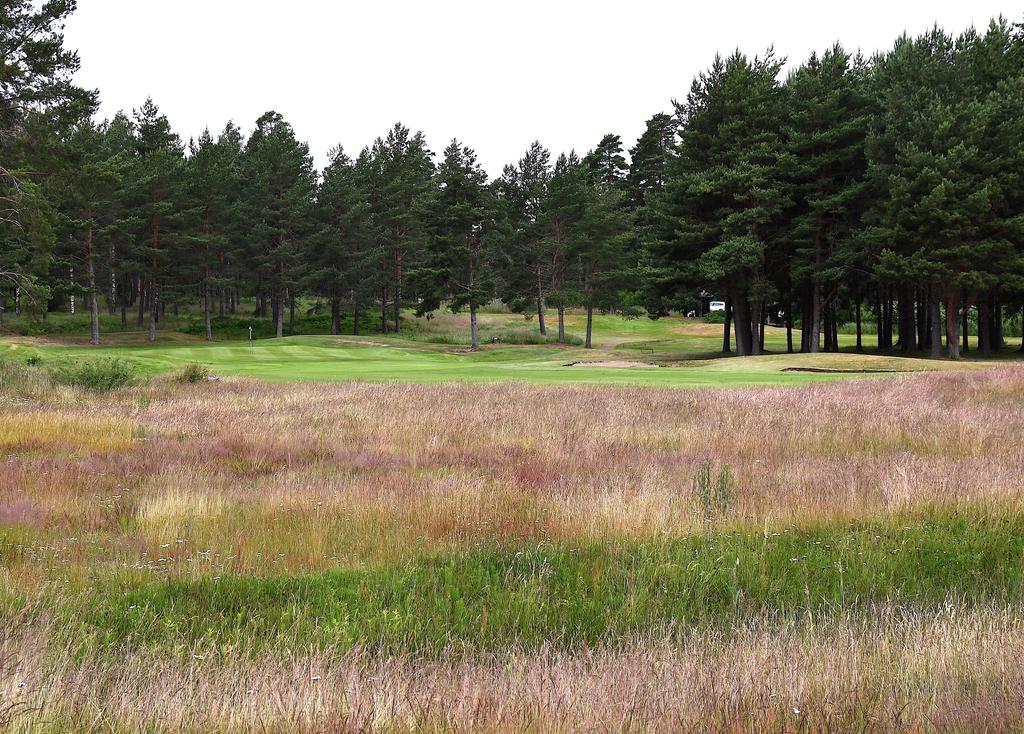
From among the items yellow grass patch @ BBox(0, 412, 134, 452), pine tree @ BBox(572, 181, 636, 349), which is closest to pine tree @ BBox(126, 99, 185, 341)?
pine tree @ BBox(572, 181, 636, 349)

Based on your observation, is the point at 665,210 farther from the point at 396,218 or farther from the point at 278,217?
the point at 278,217

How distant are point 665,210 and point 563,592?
5278cm

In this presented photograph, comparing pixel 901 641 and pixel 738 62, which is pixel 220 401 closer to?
pixel 901 641

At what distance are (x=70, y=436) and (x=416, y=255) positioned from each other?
7082 cm

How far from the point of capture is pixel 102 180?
4412cm

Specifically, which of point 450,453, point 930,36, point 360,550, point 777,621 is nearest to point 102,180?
point 450,453

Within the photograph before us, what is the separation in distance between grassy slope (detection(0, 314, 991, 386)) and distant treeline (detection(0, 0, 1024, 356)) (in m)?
4.06

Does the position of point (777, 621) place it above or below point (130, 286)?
below

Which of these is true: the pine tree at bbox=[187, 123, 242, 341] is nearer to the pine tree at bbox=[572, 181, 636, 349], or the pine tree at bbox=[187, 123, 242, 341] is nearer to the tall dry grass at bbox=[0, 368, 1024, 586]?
the pine tree at bbox=[572, 181, 636, 349]

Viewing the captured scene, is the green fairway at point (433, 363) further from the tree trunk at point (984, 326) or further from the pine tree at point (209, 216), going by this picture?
the tree trunk at point (984, 326)

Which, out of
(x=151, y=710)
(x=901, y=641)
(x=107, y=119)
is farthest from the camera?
(x=107, y=119)

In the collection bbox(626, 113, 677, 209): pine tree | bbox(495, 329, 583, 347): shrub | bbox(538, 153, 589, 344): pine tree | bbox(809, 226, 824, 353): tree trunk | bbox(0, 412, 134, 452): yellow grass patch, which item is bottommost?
bbox(0, 412, 134, 452): yellow grass patch

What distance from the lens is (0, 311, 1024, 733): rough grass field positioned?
3.41 meters

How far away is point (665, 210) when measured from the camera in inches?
2169
